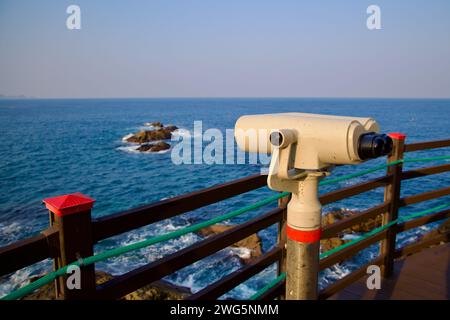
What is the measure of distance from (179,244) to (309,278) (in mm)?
13069

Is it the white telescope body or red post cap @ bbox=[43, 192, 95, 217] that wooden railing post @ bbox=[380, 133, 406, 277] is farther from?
red post cap @ bbox=[43, 192, 95, 217]

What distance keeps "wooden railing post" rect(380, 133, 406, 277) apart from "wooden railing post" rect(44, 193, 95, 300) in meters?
2.93

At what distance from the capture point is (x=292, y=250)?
1726 mm

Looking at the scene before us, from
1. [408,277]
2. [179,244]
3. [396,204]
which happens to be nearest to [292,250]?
[396,204]

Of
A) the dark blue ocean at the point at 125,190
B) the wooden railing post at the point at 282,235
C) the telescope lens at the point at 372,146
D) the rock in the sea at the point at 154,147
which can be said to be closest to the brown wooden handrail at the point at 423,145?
the wooden railing post at the point at 282,235

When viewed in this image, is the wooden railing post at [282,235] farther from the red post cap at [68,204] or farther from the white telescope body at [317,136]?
the red post cap at [68,204]

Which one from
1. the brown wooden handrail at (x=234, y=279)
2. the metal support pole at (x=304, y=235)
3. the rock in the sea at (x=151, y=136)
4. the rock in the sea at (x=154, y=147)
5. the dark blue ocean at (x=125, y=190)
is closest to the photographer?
the metal support pole at (x=304, y=235)

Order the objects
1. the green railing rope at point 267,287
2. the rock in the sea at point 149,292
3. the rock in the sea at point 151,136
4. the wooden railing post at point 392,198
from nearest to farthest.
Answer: the green railing rope at point 267,287 → the wooden railing post at point 392,198 → the rock in the sea at point 149,292 → the rock in the sea at point 151,136

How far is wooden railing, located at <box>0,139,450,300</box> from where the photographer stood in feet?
4.81

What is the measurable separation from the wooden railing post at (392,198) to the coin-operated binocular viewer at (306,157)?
1902mm

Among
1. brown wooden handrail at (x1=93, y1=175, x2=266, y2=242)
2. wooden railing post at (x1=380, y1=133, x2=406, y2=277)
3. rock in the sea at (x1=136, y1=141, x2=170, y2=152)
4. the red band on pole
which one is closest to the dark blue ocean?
rock in the sea at (x1=136, y1=141, x2=170, y2=152)

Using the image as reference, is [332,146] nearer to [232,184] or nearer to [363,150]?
[363,150]

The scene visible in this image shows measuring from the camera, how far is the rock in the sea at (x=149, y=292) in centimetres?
813

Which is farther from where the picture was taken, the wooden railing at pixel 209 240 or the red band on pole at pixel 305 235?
the red band on pole at pixel 305 235
